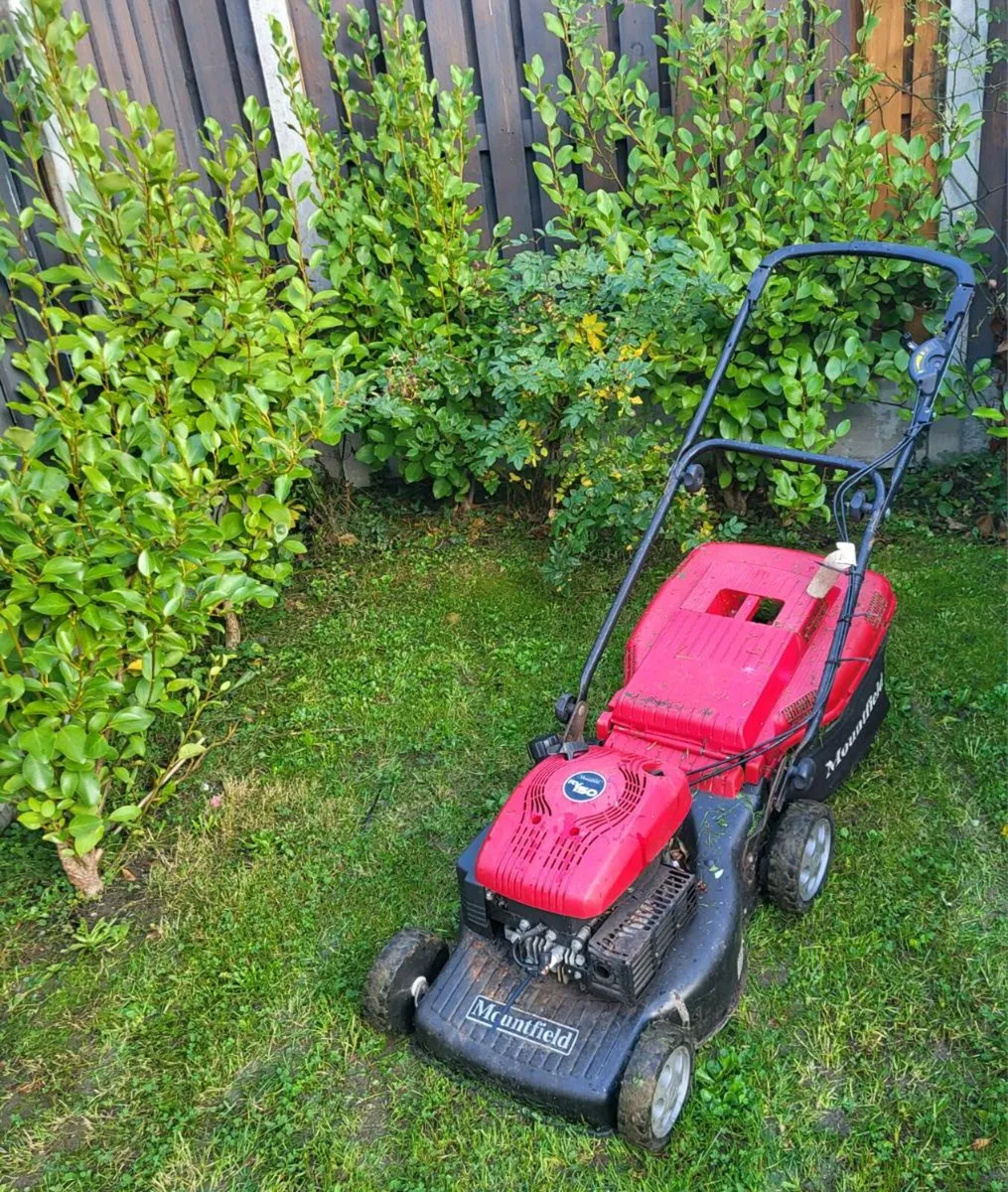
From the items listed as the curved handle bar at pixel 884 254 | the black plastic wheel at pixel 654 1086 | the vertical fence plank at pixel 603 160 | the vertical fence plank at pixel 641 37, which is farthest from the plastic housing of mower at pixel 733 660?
the vertical fence plank at pixel 641 37

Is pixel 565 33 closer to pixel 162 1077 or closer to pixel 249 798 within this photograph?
pixel 249 798

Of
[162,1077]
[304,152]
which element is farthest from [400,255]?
[162,1077]

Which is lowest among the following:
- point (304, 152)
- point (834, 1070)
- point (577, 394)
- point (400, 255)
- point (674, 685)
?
point (834, 1070)

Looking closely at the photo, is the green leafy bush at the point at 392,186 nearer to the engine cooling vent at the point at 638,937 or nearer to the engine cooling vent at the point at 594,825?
the engine cooling vent at the point at 594,825

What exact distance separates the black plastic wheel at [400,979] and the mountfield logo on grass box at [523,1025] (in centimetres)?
22

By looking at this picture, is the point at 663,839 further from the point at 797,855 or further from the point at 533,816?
the point at 797,855

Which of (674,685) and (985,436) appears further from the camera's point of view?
(985,436)

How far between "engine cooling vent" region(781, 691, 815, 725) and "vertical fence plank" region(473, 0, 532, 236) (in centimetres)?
270

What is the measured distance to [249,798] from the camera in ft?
12.1

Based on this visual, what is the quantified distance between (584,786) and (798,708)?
2.58ft

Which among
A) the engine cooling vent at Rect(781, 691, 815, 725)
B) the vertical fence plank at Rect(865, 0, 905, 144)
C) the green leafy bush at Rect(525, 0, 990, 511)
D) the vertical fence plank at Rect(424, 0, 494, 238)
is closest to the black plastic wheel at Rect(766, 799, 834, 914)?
the engine cooling vent at Rect(781, 691, 815, 725)

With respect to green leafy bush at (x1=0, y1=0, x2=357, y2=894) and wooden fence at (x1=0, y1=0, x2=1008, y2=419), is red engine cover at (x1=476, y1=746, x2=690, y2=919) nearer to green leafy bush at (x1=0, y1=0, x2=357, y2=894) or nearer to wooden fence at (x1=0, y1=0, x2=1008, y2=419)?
green leafy bush at (x1=0, y1=0, x2=357, y2=894)

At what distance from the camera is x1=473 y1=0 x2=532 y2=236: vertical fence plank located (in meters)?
4.64

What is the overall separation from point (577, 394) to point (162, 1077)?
108 inches
